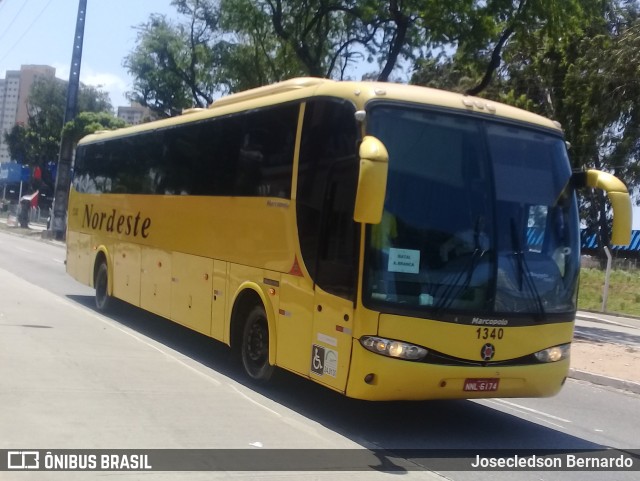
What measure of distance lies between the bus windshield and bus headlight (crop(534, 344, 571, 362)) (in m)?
0.40

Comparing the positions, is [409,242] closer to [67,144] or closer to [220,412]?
[220,412]

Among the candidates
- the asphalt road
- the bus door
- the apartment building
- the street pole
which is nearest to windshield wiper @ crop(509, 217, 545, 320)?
the asphalt road

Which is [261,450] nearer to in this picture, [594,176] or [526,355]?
[526,355]

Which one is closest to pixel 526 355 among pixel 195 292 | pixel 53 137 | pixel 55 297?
pixel 195 292

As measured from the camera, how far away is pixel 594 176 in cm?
921

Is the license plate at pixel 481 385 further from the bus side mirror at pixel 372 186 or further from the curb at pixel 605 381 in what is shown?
the curb at pixel 605 381

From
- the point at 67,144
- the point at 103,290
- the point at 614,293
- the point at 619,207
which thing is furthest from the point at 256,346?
the point at 67,144

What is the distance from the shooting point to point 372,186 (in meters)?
7.40

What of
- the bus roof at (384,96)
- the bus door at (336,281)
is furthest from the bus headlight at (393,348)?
the bus roof at (384,96)

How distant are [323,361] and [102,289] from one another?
30.8 ft

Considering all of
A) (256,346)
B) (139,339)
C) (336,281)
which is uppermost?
(336,281)

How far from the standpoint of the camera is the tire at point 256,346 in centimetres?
1031

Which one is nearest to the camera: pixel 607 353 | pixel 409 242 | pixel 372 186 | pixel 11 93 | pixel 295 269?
pixel 372 186

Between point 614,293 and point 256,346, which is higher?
point 256,346
